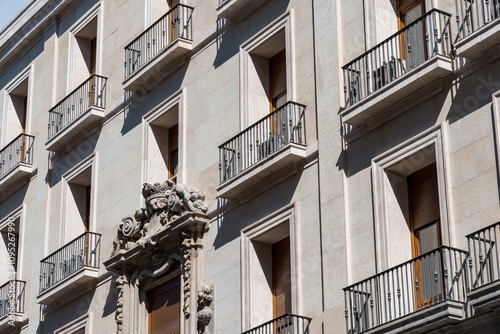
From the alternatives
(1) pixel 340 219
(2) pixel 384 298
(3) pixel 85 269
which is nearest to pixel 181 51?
(3) pixel 85 269

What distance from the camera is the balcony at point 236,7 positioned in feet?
82.0

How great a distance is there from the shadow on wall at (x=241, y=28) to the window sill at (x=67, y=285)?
5505 millimetres

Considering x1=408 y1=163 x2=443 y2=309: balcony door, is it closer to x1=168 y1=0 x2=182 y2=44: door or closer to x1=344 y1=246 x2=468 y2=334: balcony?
x1=344 y1=246 x2=468 y2=334: balcony

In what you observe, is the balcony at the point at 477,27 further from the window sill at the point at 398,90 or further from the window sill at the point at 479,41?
the window sill at the point at 398,90

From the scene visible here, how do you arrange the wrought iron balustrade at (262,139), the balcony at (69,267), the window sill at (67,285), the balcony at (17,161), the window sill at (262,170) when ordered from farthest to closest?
the balcony at (17,161)
the balcony at (69,267)
the window sill at (67,285)
the wrought iron balustrade at (262,139)
the window sill at (262,170)

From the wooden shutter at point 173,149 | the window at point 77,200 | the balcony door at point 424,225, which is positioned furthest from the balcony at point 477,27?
the window at point 77,200

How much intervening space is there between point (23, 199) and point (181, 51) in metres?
8.00

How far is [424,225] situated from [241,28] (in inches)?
282

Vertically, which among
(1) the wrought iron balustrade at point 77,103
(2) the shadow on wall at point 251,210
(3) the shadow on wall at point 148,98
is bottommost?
(2) the shadow on wall at point 251,210

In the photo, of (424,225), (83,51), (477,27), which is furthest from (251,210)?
(83,51)

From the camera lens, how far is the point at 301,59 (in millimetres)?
23266

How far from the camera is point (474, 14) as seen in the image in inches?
765

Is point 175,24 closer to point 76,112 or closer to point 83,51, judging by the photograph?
point 76,112

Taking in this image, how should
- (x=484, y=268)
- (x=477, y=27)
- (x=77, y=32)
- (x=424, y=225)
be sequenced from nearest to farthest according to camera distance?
(x=484, y=268) < (x=477, y=27) < (x=424, y=225) < (x=77, y=32)
